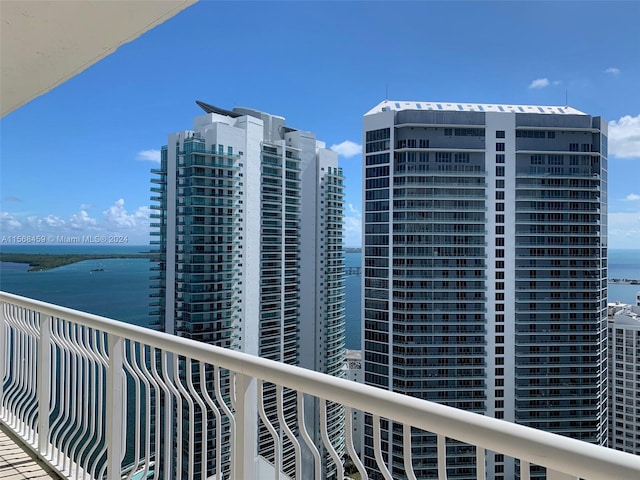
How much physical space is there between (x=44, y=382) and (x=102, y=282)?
16999 millimetres

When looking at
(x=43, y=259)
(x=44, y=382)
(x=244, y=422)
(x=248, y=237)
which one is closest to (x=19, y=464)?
(x=44, y=382)

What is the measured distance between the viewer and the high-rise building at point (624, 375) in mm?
17641

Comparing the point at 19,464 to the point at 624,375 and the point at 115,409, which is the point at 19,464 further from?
the point at 624,375

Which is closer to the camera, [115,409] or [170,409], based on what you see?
[170,409]

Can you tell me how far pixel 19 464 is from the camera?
1943 mm

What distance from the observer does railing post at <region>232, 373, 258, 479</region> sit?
102 cm

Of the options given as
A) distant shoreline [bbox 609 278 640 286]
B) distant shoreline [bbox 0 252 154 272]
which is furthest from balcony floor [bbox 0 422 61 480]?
distant shoreline [bbox 609 278 640 286]

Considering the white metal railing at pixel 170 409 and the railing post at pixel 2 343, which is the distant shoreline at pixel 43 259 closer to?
the railing post at pixel 2 343

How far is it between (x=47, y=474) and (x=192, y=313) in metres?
14.0

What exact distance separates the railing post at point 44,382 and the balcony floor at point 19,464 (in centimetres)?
6

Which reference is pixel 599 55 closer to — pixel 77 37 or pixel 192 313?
pixel 192 313

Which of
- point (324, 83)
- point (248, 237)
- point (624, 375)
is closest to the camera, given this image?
point (248, 237)

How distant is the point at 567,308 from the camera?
17922mm

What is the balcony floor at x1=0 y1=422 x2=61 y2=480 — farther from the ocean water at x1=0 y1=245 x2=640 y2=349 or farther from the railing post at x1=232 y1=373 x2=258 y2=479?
the ocean water at x1=0 y1=245 x2=640 y2=349
